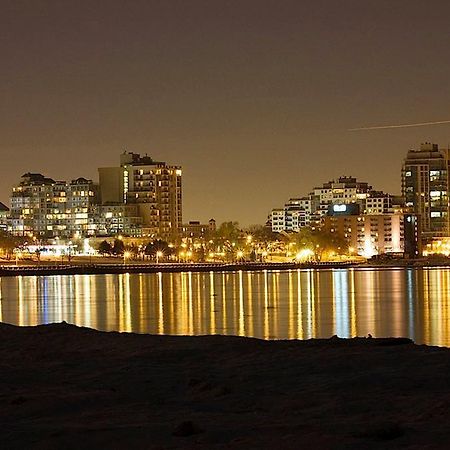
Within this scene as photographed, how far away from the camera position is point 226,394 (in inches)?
454

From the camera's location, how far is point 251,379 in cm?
1273

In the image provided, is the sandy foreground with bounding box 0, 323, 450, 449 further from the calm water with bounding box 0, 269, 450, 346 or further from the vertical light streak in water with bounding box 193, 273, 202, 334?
the vertical light streak in water with bounding box 193, 273, 202, 334

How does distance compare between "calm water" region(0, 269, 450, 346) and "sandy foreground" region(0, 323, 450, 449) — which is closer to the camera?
"sandy foreground" region(0, 323, 450, 449)

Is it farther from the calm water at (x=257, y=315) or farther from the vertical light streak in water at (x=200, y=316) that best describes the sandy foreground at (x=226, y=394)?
the vertical light streak in water at (x=200, y=316)

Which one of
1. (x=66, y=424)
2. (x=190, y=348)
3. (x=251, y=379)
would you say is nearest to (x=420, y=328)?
(x=190, y=348)

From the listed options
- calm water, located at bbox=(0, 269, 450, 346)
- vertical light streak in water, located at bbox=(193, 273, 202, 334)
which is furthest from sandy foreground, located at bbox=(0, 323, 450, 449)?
vertical light streak in water, located at bbox=(193, 273, 202, 334)

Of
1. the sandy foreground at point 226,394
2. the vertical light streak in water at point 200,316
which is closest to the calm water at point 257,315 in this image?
the vertical light streak in water at point 200,316

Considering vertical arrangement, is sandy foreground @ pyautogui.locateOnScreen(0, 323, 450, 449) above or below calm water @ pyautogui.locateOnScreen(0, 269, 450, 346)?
above

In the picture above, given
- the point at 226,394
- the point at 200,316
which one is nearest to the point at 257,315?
the point at 200,316

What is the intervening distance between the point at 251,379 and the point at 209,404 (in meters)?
1.82

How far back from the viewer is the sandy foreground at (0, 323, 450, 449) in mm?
8883

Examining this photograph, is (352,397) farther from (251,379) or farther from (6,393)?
(6,393)

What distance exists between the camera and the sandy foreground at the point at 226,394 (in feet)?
29.1

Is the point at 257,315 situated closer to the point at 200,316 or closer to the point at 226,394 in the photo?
the point at 200,316
